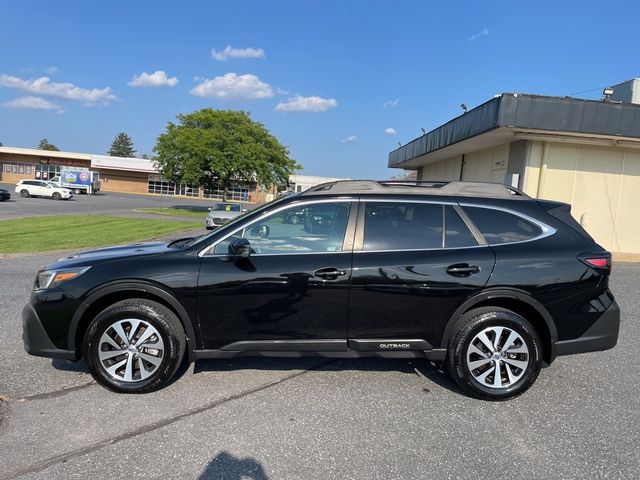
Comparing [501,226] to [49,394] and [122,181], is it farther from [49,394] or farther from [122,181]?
[122,181]

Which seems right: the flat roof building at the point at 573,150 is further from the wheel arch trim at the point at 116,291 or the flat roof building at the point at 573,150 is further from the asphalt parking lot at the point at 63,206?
the asphalt parking lot at the point at 63,206

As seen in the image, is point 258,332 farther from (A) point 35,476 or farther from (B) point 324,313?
(A) point 35,476

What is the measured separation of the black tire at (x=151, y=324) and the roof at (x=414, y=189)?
62.1 inches

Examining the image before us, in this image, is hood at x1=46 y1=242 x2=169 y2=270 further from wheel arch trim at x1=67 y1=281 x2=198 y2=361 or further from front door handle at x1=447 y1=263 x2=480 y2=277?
front door handle at x1=447 y1=263 x2=480 y2=277

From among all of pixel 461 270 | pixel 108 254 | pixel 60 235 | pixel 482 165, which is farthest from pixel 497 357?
pixel 60 235

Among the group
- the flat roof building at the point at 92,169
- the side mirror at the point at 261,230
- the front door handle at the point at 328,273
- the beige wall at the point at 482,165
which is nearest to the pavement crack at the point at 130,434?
the front door handle at the point at 328,273

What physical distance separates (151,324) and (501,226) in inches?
122

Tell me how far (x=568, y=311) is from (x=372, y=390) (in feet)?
5.88

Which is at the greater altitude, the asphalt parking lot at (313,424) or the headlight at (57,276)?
the headlight at (57,276)

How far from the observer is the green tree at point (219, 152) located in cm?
3053

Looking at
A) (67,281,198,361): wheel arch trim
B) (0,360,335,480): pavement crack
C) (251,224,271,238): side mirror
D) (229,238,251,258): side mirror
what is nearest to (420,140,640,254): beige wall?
(251,224,271,238): side mirror

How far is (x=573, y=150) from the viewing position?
12.3 meters

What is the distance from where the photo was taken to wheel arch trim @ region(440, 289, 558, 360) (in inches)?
142

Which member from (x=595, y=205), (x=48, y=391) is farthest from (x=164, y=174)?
(x=48, y=391)
